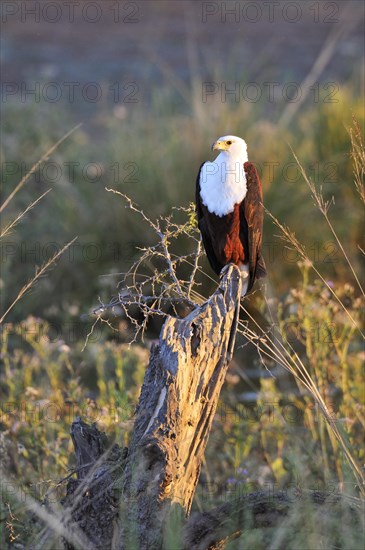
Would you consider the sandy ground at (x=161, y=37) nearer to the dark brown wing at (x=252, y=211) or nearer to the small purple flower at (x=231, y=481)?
the dark brown wing at (x=252, y=211)

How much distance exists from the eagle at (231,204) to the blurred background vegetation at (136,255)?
24 cm

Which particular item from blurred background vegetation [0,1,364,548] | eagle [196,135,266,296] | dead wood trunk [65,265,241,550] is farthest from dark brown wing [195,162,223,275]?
dead wood trunk [65,265,241,550]

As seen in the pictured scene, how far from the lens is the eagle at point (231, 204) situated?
4.08 meters

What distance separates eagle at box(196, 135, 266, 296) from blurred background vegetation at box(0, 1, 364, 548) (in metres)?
0.24

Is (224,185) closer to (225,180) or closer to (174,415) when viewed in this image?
(225,180)

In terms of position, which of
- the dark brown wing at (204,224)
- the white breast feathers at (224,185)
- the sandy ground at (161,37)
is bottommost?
the dark brown wing at (204,224)

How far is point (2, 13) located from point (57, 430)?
34.2ft

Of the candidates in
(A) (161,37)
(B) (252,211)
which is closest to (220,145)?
(B) (252,211)

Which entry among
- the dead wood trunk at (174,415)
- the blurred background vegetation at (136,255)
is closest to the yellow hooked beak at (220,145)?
the blurred background vegetation at (136,255)

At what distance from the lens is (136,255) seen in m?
6.42

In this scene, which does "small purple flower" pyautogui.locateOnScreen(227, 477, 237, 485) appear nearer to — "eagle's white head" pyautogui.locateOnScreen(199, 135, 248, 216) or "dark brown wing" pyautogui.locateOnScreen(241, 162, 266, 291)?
"dark brown wing" pyautogui.locateOnScreen(241, 162, 266, 291)

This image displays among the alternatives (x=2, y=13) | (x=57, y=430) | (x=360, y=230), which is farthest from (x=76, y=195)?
(x=2, y=13)

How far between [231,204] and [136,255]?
239cm

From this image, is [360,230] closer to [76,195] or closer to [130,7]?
[76,195]
